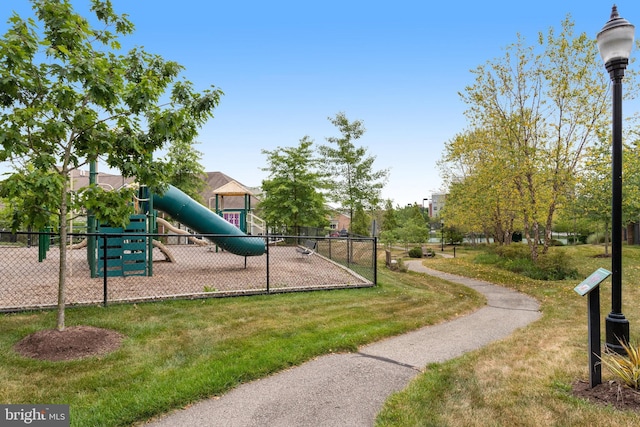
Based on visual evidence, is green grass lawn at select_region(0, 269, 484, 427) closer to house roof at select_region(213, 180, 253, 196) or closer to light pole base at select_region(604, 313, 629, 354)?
light pole base at select_region(604, 313, 629, 354)

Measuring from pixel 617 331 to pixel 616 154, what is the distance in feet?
6.62

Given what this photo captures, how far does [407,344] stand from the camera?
5910mm

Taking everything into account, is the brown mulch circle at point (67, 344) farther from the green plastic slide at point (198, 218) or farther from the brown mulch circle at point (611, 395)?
the green plastic slide at point (198, 218)

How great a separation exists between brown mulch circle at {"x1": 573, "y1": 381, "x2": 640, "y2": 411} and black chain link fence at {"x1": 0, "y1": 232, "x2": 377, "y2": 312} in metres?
6.40

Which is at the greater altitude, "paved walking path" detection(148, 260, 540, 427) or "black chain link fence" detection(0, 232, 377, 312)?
"black chain link fence" detection(0, 232, 377, 312)

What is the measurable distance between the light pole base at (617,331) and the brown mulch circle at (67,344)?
20.2 feet

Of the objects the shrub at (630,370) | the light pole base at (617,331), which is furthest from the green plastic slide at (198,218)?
the shrub at (630,370)

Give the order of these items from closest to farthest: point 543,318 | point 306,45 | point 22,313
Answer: point 22,313, point 543,318, point 306,45

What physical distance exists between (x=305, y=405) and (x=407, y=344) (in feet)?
8.67

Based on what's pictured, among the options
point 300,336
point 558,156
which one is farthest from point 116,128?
point 558,156

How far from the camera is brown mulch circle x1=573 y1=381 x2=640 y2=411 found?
3.55 metres

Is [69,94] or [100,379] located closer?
[100,379]

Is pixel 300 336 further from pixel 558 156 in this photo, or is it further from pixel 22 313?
pixel 558 156

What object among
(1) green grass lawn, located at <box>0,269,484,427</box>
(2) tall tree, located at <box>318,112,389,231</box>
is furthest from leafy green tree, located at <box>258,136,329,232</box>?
(1) green grass lawn, located at <box>0,269,484,427</box>
